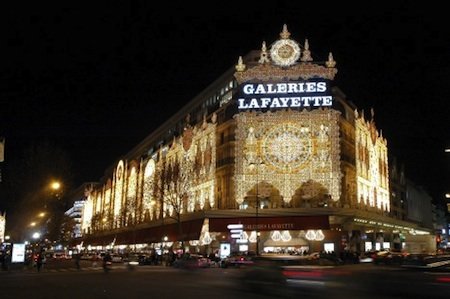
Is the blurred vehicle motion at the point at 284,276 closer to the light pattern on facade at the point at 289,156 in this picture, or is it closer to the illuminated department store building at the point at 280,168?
the illuminated department store building at the point at 280,168

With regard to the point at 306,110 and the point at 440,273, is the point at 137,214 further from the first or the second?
the point at 440,273

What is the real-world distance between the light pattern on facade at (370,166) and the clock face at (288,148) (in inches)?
490

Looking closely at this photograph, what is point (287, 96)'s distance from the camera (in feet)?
223

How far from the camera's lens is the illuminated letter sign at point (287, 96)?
67625mm

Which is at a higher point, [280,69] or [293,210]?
[280,69]

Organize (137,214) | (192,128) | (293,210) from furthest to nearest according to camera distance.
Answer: (137,214) → (192,128) → (293,210)

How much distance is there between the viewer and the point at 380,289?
1497cm

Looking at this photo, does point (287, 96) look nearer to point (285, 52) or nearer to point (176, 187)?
point (285, 52)

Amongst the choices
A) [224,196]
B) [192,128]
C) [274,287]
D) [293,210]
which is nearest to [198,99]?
[192,128]

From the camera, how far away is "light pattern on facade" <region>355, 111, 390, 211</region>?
254 ft

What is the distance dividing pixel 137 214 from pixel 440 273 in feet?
314

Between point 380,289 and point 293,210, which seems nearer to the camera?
point 380,289

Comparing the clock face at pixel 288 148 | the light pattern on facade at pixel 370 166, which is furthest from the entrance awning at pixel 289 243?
the light pattern on facade at pixel 370 166

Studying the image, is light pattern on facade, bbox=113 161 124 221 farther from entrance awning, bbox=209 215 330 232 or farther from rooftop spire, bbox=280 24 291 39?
rooftop spire, bbox=280 24 291 39
